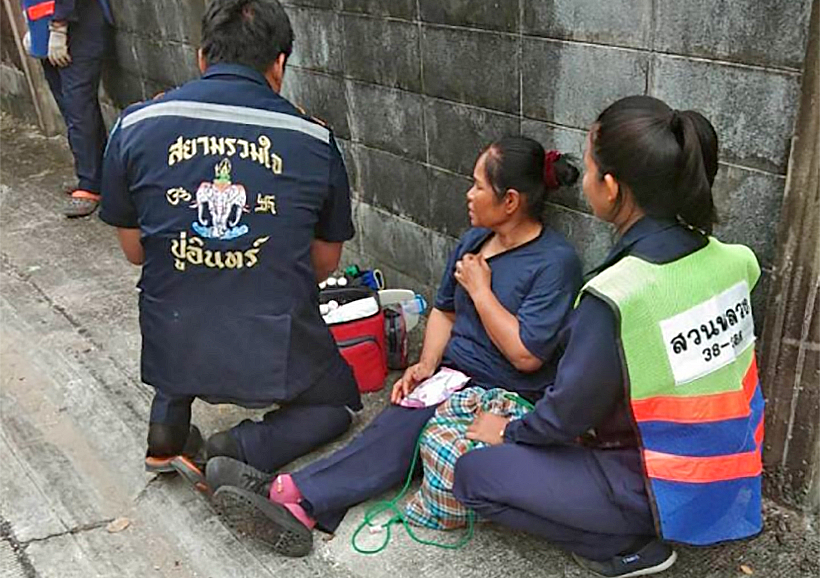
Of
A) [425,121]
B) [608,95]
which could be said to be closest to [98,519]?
[425,121]

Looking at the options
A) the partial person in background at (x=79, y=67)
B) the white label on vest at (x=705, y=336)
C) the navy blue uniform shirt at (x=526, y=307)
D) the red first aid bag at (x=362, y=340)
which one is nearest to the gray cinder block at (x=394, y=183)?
the red first aid bag at (x=362, y=340)

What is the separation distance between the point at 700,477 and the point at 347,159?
2383 mm

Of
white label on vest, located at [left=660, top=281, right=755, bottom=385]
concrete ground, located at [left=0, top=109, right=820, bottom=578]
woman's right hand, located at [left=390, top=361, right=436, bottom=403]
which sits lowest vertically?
concrete ground, located at [left=0, top=109, right=820, bottom=578]

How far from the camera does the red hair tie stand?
9.13ft

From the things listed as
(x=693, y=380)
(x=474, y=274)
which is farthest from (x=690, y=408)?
(x=474, y=274)

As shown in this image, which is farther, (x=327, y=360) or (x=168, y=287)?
(x=327, y=360)

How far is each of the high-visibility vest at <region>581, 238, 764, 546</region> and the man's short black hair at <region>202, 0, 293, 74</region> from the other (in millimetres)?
1239

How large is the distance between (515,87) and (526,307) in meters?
0.80

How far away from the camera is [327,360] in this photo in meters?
2.88

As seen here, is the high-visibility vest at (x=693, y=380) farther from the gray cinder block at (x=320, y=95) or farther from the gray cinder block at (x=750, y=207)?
the gray cinder block at (x=320, y=95)

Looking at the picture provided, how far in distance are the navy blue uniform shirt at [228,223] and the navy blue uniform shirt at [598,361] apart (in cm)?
90

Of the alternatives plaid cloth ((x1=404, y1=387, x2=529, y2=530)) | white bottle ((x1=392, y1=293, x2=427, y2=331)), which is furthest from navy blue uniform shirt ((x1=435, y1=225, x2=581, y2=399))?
white bottle ((x1=392, y1=293, x2=427, y2=331))

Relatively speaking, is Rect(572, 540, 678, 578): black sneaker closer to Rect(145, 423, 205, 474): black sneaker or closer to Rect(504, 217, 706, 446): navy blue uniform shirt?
Rect(504, 217, 706, 446): navy blue uniform shirt

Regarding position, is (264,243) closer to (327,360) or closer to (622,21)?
(327,360)
